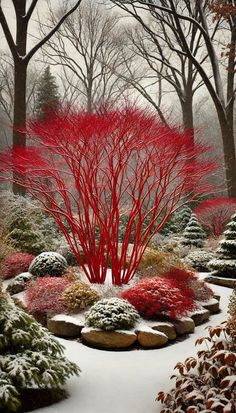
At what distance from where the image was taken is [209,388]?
3637 millimetres

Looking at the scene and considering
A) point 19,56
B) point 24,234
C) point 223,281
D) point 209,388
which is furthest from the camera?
point 19,56

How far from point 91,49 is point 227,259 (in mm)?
13988

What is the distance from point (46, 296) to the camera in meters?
6.69

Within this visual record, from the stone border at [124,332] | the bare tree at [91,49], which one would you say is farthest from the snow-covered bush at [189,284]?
the bare tree at [91,49]

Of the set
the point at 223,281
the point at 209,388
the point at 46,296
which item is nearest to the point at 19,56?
the point at 46,296

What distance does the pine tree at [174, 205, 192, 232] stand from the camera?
15.4 metres

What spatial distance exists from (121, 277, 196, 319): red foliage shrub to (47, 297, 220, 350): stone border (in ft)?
0.49

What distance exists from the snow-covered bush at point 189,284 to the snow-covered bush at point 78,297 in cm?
162

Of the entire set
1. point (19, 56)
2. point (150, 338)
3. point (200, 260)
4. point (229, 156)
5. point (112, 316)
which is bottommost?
point (150, 338)

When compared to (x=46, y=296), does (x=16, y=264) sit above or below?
above

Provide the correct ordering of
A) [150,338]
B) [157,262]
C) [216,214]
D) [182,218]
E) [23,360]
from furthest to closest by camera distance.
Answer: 1. [182,218]
2. [216,214]
3. [157,262]
4. [150,338]
5. [23,360]

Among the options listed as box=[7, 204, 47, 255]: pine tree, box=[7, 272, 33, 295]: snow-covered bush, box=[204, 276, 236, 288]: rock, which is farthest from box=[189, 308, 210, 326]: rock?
box=[7, 204, 47, 255]: pine tree

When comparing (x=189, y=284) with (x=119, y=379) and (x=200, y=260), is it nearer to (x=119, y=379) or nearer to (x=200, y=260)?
(x=200, y=260)

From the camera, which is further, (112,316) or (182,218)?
(182,218)
